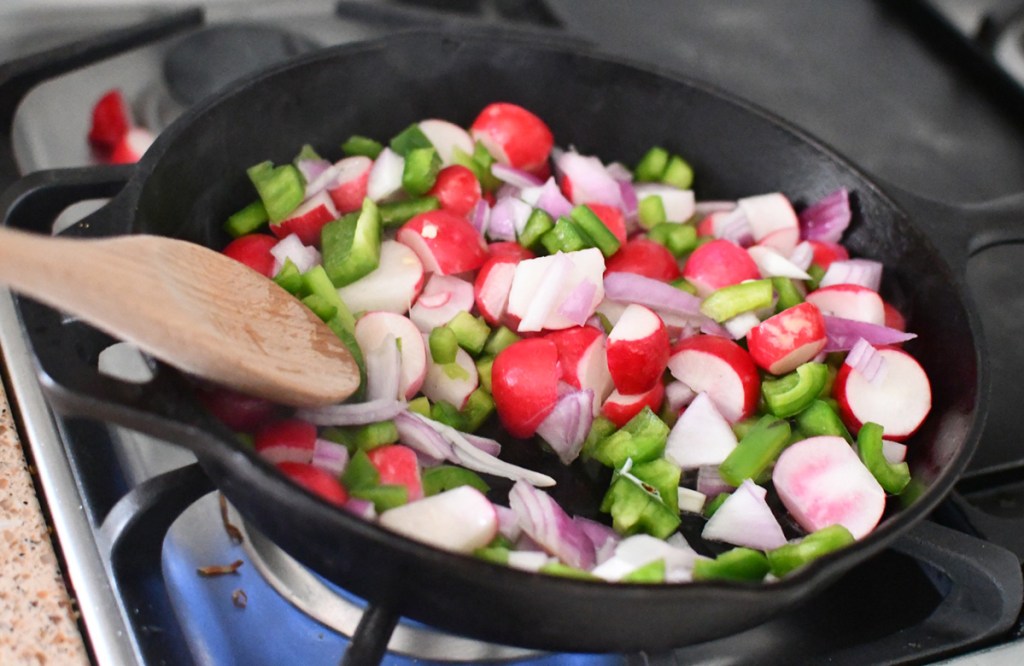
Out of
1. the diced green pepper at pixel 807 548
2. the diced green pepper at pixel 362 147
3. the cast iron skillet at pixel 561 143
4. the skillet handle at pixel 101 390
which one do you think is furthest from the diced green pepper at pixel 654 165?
the skillet handle at pixel 101 390

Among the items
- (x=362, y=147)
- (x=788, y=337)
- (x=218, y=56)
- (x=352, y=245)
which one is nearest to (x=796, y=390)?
(x=788, y=337)

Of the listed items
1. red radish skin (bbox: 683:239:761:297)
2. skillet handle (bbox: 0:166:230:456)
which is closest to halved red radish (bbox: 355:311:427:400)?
skillet handle (bbox: 0:166:230:456)

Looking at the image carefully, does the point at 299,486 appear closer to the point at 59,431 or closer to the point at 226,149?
the point at 59,431

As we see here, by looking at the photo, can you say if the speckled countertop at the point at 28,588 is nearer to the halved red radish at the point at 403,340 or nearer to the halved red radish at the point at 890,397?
the halved red radish at the point at 403,340

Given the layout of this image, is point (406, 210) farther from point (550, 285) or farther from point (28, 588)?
point (28, 588)

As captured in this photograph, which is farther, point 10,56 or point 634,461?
point 10,56

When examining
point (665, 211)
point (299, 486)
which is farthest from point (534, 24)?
point (299, 486)

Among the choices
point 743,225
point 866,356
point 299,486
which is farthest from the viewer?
point 743,225

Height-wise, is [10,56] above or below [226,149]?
below
